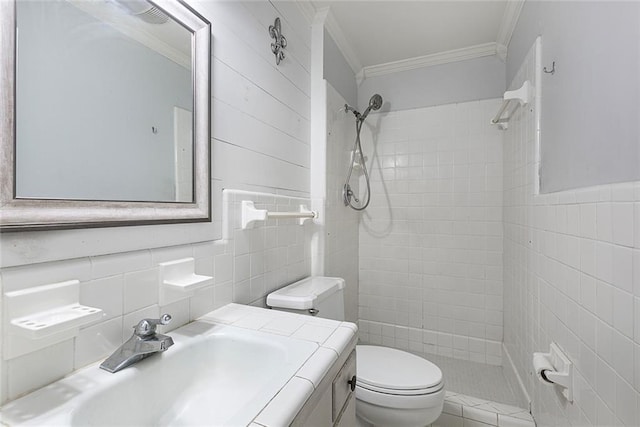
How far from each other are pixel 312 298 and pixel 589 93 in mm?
1169

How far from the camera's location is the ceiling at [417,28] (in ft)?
5.77

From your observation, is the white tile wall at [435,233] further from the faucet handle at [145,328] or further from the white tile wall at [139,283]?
the faucet handle at [145,328]

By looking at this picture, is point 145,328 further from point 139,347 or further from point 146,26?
point 146,26

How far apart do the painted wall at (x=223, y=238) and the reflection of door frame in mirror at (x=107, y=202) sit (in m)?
0.03

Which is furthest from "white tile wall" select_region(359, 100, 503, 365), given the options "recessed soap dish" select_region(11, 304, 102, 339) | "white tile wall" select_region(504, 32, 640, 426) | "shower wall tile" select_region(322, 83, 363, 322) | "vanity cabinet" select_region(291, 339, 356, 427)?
"recessed soap dish" select_region(11, 304, 102, 339)

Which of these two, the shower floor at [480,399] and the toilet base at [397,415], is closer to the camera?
the toilet base at [397,415]

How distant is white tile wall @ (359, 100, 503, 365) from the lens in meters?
2.21

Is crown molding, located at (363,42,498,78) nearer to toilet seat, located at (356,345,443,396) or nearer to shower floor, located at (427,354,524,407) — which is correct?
toilet seat, located at (356,345,443,396)

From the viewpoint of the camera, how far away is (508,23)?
186 cm

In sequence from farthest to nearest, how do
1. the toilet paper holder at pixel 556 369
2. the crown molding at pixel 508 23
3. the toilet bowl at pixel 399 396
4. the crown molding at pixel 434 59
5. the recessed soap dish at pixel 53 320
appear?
the crown molding at pixel 434 59, the crown molding at pixel 508 23, the toilet bowl at pixel 399 396, the toilet paper holder at pixel 556 369, the recessed soap dish at pixel 53 320

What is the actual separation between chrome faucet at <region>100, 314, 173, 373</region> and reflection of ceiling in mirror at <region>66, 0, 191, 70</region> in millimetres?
744

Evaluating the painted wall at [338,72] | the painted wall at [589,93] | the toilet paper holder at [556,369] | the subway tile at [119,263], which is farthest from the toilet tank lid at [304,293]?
the painted wall at [338,72]

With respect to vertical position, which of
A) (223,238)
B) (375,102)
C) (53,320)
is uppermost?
(375,102)

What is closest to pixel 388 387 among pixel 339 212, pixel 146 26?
pixel 339 212
